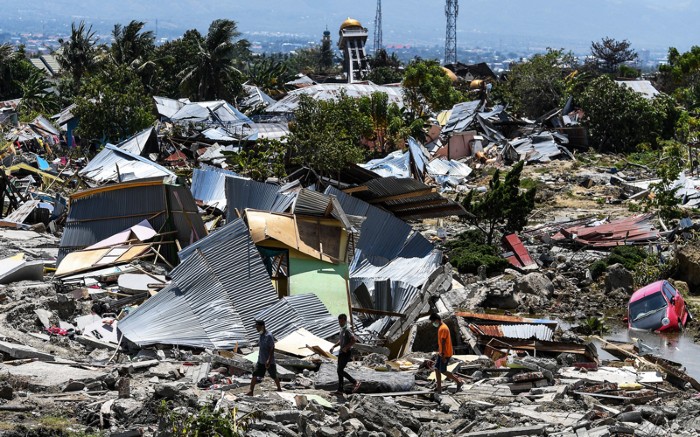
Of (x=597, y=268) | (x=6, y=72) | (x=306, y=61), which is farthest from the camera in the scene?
(x=306, y=61)

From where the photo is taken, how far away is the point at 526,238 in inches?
998

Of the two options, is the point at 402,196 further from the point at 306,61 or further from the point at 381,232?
the point at 306,61

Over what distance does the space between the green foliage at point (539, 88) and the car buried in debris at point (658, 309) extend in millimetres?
30302

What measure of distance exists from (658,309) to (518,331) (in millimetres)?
4139

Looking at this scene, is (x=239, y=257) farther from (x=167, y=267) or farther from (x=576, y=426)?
(x=576, y=426)

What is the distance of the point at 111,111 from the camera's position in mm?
35938

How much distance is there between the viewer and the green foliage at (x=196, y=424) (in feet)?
29.3

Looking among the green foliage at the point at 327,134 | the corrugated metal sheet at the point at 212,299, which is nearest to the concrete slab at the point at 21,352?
the corrugated metal sheet at the point at 212,299

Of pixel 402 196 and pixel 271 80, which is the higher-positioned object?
pixel 402 196

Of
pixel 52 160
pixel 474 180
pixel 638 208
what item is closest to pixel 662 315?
pixel 638 208

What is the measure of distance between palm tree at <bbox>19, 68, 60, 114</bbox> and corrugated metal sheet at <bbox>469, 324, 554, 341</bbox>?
109 ft

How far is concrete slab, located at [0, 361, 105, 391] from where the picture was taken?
1090 cm

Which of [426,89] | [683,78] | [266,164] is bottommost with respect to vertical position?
[683,78]

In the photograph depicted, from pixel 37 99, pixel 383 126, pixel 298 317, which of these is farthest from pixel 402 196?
pixel 37 99
